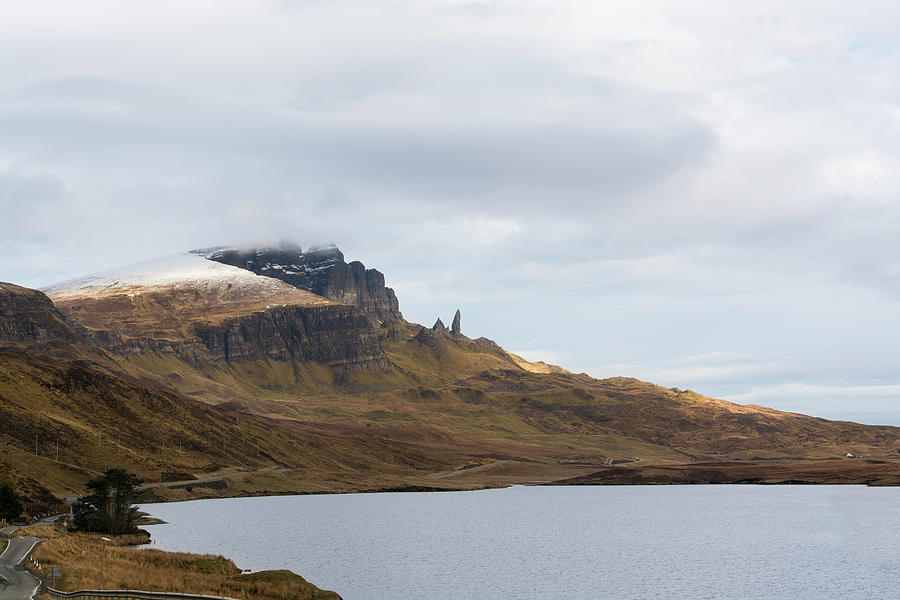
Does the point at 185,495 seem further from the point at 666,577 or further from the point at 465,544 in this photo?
the point at 666,577

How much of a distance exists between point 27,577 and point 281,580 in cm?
1852

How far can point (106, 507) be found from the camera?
11356 centimetres

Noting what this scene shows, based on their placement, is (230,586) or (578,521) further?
(578,521)

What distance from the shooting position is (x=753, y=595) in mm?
82375

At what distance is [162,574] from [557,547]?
59.8m

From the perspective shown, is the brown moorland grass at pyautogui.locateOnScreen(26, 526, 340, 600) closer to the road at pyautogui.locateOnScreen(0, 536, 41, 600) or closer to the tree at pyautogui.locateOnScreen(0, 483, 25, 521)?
the road at pyautogui.locateOnScreen(0, 536, 41, 600)

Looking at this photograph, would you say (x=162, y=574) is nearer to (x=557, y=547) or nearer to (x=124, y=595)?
(x=124, y=595)

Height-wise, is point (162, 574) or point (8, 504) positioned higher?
point (8, 504)

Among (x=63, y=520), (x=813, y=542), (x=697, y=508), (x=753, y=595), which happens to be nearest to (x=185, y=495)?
(x=63, y=520)

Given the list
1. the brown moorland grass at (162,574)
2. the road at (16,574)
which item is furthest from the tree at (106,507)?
the road at (16,574)

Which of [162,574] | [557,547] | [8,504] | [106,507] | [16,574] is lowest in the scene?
[557,547]

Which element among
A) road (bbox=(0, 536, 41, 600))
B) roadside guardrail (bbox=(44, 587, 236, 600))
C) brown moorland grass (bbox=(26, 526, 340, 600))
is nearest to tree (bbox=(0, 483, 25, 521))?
brown moorland grass (bbox=(26, 526, 340, 600))

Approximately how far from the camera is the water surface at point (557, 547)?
85.9m

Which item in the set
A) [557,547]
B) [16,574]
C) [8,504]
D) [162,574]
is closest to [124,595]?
[16,574]
